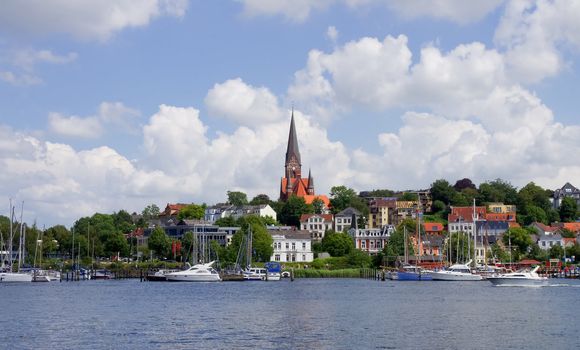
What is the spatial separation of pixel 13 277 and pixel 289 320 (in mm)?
68376

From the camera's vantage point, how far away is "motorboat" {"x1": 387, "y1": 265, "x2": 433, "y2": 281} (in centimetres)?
13150

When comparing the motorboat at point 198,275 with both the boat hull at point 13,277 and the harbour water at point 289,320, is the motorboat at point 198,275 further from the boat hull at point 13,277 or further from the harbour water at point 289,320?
the harbour water at point 289,320

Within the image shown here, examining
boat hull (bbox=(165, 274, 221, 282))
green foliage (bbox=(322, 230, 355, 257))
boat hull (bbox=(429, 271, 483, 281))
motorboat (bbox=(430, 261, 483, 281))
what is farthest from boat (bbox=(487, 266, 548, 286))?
green foliage (bbox=(322, 230, 355, 257))

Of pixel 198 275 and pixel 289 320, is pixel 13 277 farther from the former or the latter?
pixel 289 320

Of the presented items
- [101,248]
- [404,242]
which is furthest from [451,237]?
[101,248]

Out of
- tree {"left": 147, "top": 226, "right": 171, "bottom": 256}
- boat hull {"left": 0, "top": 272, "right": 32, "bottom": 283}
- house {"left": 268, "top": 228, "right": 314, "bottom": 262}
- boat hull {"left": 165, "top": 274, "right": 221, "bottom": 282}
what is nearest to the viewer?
boat hull {"left": 0, "top": 272, "right": 32, "bottom": 283}

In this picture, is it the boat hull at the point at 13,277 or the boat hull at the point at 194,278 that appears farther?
the boat hull at the point at 194,278

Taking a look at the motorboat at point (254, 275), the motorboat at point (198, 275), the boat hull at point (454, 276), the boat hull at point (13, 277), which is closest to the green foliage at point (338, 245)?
the boat hull at point (454, 276)

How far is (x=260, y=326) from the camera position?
Result: 5634cm

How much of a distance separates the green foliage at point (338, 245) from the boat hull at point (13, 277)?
67.7 metres

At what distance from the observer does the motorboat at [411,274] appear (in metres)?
132

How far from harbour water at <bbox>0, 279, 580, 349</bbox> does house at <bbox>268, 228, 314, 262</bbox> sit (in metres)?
77.7

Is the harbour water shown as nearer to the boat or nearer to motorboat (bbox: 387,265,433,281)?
the boat

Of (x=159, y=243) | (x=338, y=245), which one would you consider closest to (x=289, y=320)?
(x=338, y=245)
